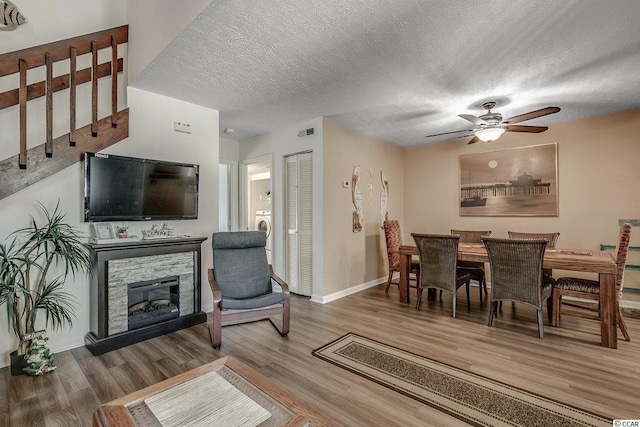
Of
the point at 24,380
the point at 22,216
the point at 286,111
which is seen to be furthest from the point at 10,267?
the point at 286,111

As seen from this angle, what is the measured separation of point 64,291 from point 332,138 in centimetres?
356

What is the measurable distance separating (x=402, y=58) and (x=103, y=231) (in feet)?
10.7

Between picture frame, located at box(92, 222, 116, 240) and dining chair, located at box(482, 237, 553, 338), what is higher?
picture frame, located at box(92, 222, 116, 240)

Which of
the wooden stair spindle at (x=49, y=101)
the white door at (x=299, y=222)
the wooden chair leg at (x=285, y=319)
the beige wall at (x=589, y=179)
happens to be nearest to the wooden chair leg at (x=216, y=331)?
the wooden chair leg at (x=285, y=319)

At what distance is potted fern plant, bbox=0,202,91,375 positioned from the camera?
2.38 m

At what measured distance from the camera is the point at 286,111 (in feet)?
13.1

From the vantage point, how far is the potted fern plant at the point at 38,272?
7.82 feet

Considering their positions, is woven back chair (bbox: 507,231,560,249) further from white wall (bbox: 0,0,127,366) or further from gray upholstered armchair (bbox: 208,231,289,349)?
white wall (bbox: 0,0,127,366)

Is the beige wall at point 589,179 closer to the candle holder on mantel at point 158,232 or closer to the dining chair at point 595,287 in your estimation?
the dining chair at point 595,287

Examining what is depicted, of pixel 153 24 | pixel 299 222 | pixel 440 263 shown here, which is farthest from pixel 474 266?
pixel 153 24

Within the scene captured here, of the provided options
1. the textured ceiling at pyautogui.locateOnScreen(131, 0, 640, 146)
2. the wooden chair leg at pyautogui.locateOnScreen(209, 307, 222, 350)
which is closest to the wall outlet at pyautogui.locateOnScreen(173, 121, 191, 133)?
the textured ceiling at pyautogui.locateOnScreen(131, 0, 640, 146)

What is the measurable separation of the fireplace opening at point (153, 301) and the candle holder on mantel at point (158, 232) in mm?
466

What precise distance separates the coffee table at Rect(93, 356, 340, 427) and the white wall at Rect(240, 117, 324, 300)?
106 inches

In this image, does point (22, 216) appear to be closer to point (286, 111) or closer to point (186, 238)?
point (186, 238)
